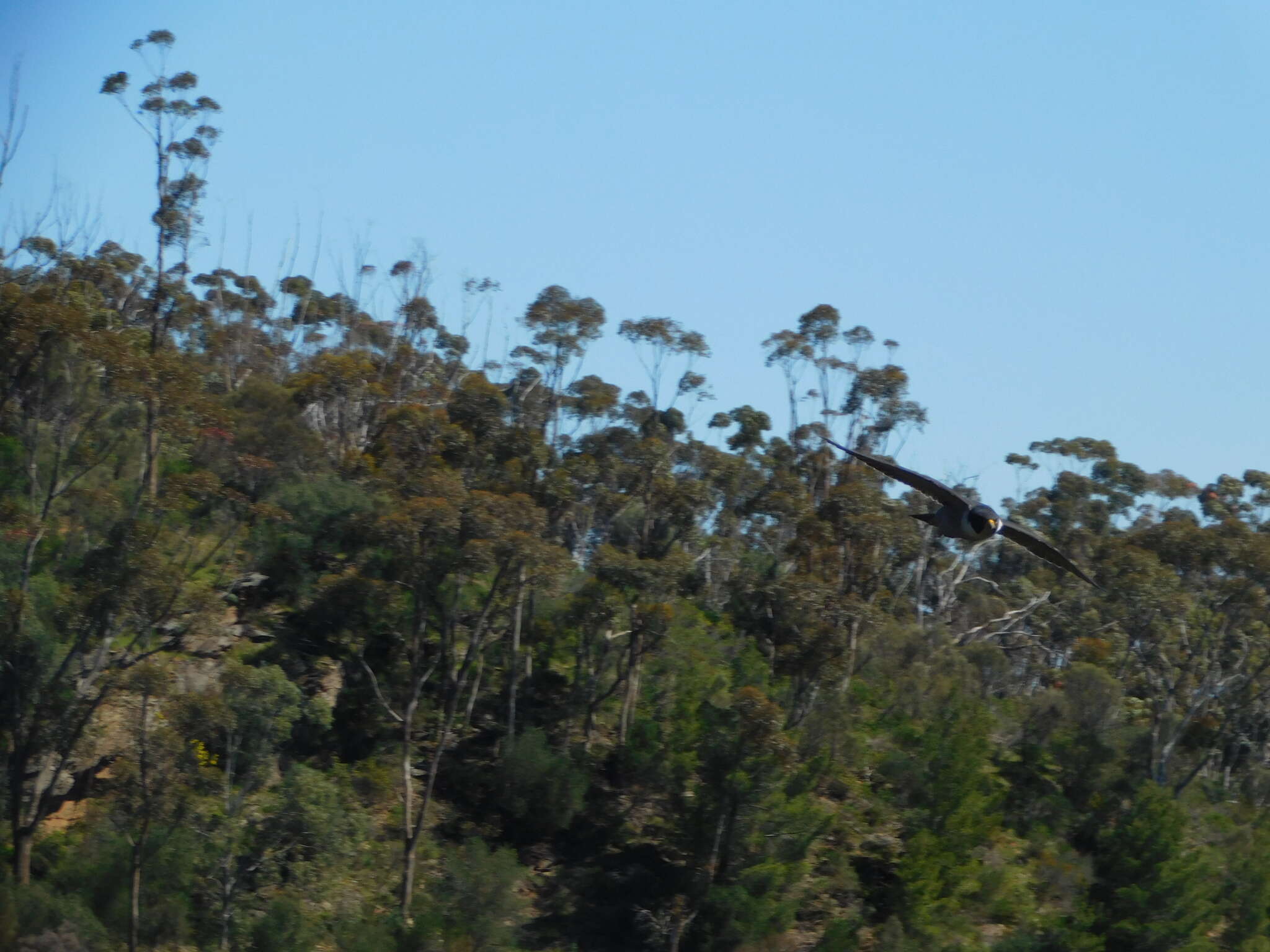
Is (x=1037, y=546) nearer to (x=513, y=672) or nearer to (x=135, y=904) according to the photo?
(x=135, y=904)

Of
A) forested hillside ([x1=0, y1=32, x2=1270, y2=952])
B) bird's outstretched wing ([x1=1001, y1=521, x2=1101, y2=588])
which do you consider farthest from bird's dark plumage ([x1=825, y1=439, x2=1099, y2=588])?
forested hillside ([x1=0, y1=32, x2=1270, y2=952])

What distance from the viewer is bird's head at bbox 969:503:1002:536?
1443 cm

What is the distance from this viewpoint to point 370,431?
138 ft

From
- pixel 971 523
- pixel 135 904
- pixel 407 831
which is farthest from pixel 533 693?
pixel 971 523

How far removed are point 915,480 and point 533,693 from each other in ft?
72.0

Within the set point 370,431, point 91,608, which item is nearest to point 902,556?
point 370,431

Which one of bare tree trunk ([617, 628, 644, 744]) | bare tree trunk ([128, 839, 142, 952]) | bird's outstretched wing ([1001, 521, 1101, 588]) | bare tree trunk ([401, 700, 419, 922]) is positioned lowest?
bare tree trunk ([128, 839, 142, 952])

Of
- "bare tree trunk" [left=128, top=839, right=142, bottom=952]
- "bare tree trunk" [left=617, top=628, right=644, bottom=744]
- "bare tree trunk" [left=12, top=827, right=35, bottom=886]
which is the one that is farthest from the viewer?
"bare tree trunk" [left=617, top=628, right=644, bottom=744]

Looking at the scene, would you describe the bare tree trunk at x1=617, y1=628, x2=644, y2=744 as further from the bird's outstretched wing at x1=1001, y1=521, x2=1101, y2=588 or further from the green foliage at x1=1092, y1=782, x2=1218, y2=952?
the bird's outstretched wing at x1=1001, y1=521, x2=1101, y2=588

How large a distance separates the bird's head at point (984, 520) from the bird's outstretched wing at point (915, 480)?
16 centimetres

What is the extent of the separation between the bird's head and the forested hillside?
527 inches

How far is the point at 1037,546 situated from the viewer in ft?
44.6

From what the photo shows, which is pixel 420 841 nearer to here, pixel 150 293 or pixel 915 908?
pixel 915 908

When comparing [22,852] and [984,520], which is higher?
[984,520]
